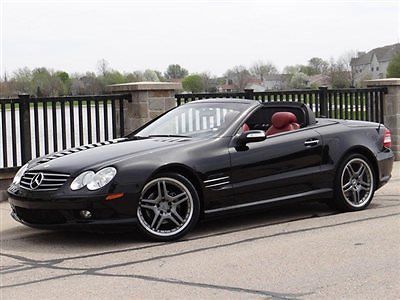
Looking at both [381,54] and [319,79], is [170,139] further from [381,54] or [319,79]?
[381,54]

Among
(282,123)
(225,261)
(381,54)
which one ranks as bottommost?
(225,261)

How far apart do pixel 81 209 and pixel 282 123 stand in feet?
9.47

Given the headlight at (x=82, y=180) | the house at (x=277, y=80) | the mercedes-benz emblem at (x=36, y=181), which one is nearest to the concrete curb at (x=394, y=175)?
the mercedes-benz emblem at (x=36, y=181)

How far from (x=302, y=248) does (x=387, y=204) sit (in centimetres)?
309

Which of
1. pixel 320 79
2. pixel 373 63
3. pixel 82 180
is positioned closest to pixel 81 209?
pixel 82 180

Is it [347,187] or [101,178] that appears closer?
[101,178]

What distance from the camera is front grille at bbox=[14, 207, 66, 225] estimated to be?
8016mm

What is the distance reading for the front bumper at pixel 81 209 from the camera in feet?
25.8

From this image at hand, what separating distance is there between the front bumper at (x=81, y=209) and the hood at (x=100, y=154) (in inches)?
14.1

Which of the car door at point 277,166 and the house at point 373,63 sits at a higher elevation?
the house at point 373,63

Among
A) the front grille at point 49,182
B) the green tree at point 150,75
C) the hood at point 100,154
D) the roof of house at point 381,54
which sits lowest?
the front grille at point 49,182

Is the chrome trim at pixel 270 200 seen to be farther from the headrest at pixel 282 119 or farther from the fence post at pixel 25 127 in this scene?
the fence post at pixel 25 127

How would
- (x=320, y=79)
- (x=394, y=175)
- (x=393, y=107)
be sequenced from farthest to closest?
1. (x=320, y=79)
2. (x=393, y=107)
3. (x=394, y=175)

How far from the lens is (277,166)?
902 centimetres
